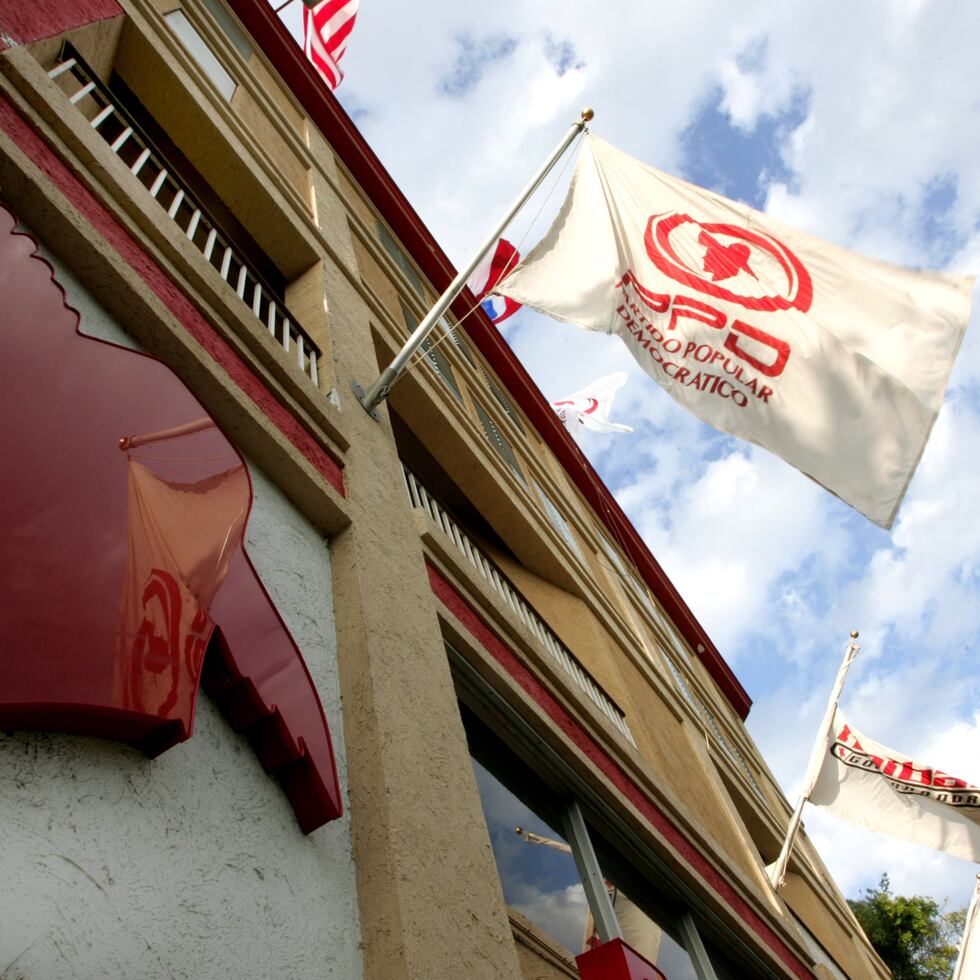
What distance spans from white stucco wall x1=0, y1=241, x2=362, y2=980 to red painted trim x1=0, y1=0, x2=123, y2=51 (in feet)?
10.3

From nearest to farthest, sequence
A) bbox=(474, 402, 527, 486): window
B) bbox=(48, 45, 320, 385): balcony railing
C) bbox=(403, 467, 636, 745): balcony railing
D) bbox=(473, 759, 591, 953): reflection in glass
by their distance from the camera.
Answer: bbox=(473, 759, 591, 953): reflection in glass, bbox=(48, 45, 320, 385): balcony railing, bbox=(403, 467, 636, 745): balcony railing, bbox=(474, 402, 527, 486): window

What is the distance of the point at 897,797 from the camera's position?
1131cm

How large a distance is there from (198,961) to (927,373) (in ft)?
16.1

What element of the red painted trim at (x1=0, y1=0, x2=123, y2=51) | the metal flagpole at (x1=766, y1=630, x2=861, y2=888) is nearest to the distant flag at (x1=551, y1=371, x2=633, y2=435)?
the metal flagpole at (x1=766, y1=630, x2=861, y2=888)

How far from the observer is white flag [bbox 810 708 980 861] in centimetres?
1102

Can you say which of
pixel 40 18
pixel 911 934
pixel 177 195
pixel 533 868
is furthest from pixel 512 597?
pixel 911 934

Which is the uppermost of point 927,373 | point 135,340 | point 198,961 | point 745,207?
point 745,207

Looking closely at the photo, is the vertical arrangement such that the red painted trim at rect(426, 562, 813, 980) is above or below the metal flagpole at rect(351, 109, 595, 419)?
below

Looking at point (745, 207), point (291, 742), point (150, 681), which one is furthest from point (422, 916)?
point (745, 207)

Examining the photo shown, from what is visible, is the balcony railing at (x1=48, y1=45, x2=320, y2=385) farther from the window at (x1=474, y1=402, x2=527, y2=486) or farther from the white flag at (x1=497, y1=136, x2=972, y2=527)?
the window at (x1=474, y1=402, x2=527, y2=486)

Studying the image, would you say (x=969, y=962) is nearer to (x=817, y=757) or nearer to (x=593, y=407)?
(x=817, y=757)

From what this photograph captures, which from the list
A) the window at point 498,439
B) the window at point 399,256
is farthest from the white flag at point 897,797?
the window at point 399,256

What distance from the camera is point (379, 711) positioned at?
3.51 metres

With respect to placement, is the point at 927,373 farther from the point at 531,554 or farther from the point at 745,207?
the point at 531,554
